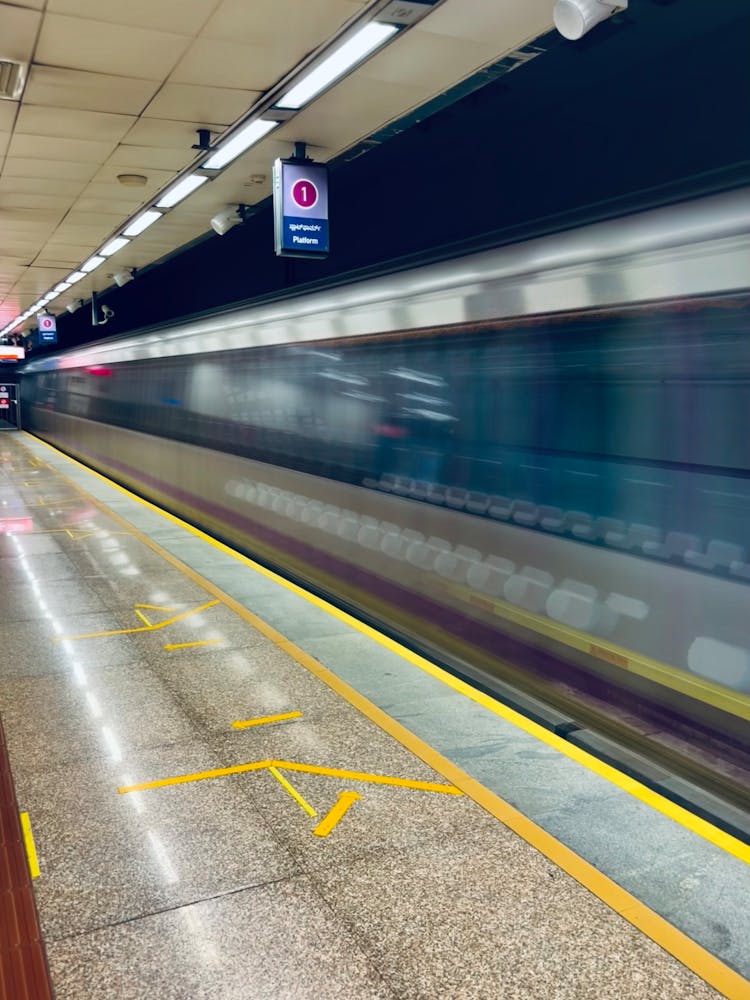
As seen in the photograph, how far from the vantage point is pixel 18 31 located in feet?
15.6

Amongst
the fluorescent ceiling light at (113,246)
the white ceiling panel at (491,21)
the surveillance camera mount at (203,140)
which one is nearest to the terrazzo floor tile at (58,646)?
the surveillance camera mount at (203,140)

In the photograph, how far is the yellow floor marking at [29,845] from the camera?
10.5 feet

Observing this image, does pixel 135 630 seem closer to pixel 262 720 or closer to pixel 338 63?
pixel 262 720

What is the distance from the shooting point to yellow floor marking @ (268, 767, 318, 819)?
3.66 meters

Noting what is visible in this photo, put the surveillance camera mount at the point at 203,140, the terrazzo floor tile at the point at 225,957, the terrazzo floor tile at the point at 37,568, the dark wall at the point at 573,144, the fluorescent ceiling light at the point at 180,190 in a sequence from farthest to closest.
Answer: the fluorescent ceiling light at the point at 180,190, the terrazzo floor tile at the point at 37,568, the surveillance camera mount at the point at 203,140, the dark wall at the point at 573,144, the terrazzo floor tile at the point at 225,957

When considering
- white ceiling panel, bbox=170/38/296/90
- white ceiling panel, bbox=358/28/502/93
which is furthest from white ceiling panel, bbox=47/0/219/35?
white ceiling panel, bbox=358/28/502/93

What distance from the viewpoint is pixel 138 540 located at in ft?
33.5

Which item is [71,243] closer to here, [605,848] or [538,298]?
[538,298]

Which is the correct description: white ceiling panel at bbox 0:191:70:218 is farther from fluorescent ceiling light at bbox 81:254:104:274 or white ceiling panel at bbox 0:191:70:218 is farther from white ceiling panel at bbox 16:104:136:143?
fluorescent ceiling light at bbox 81:254:104:274

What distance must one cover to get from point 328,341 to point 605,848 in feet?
16.0

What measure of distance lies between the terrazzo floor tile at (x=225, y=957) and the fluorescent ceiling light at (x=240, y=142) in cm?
542

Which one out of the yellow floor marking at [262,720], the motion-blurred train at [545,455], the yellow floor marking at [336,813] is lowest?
the yellow floor marking at [262,720]

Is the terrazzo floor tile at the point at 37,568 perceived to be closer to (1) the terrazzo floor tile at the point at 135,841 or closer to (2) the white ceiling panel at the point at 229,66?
(1) the terrazzo floor tile at the point at 135,841

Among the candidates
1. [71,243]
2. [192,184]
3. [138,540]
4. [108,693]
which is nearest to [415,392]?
[108,693]
